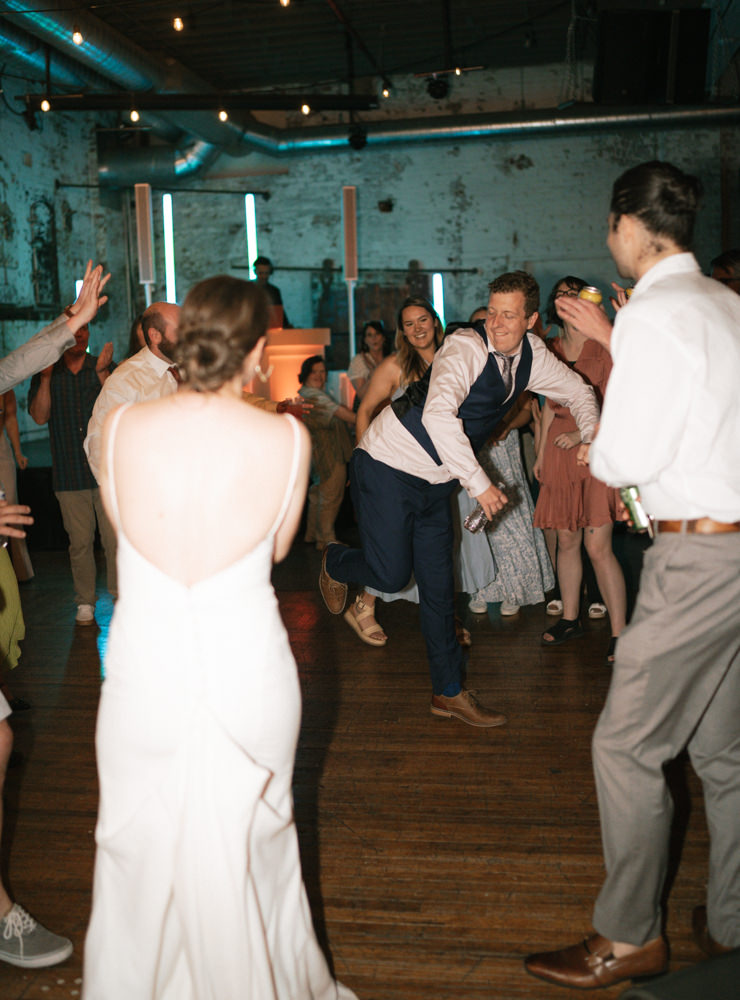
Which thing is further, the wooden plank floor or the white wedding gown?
the wooden plank floor

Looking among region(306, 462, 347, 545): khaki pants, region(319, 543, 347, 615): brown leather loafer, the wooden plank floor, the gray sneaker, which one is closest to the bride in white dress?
the wooden plank floor

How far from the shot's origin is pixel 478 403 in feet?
9.89

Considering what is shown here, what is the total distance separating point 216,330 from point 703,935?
5.29 feet

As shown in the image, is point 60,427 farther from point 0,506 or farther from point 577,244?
point 577,244

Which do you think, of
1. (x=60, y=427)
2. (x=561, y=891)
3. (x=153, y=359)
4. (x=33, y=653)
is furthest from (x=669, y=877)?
(x=60, y=427)

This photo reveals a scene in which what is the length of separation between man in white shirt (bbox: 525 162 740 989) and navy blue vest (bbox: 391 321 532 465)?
115 centimetres

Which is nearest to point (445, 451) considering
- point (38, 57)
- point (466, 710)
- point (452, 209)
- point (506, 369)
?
point (506, 369)

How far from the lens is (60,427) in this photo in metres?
4.94

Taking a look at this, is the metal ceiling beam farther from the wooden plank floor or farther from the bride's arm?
the bride's arm

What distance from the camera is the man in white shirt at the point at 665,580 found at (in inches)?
63.7

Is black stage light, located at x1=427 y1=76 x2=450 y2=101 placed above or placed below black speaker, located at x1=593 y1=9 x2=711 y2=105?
above

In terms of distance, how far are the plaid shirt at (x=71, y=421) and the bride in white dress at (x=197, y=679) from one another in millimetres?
3517

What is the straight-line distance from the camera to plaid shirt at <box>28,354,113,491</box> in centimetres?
487

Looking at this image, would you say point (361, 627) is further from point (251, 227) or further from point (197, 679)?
point (251, 227)
